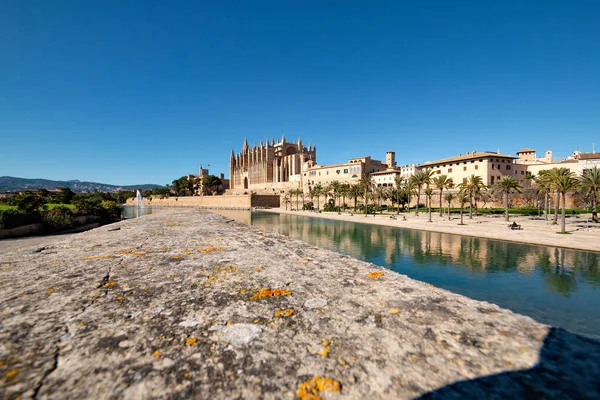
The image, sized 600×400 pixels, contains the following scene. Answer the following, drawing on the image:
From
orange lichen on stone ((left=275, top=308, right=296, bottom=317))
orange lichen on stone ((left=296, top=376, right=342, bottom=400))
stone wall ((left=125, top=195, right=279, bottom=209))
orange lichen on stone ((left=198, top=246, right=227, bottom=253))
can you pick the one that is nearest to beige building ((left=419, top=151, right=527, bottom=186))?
stone wall ((left=125, top=195, right=279, bottom=209))

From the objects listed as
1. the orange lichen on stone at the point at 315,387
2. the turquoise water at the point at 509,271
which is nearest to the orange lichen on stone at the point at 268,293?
the orange lichen on stone at the point at 315,387

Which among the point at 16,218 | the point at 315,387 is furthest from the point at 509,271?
the point at 16,218

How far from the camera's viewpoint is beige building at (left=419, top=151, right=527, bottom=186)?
67.1 meters

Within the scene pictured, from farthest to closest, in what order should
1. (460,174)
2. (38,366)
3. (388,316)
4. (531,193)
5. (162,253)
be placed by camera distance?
(460,174) < (531,193) < (162,253) < (388,316) < (38,366)

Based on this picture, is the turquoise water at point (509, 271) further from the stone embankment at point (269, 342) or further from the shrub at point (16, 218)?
the shrub at point (16, 218)

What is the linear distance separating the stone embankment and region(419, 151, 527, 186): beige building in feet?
241

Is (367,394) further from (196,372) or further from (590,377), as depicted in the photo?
(590,377)

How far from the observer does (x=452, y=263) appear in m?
18.3

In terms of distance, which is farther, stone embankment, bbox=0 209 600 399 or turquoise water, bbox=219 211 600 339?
turquoise water, bbox=219 211 600 339

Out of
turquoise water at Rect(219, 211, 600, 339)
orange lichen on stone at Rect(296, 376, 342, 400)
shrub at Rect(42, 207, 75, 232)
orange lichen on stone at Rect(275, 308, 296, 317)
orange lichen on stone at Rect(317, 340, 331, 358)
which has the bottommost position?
turquoise water at Rect(219, 211, 600, 339)

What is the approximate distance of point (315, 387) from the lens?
189 centimetres

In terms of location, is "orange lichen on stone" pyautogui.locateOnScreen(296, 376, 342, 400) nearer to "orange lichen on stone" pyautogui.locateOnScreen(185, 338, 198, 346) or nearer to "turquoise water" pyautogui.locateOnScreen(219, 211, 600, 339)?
"orange lichen on stone" pyautogui.locateOnScreen(185, 338, 198, 346)

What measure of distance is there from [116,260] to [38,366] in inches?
144

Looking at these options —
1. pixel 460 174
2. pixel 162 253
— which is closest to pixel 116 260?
pixel 162 253
